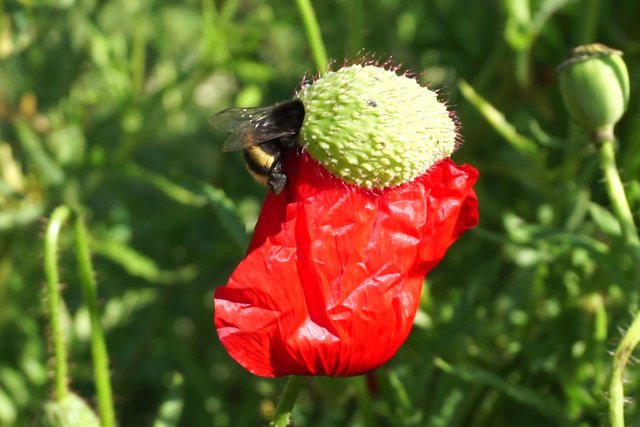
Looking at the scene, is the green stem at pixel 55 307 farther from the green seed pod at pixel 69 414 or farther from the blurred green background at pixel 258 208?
the blurred green background at pixel 258 208

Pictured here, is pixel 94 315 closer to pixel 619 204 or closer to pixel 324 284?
pixel 324 284

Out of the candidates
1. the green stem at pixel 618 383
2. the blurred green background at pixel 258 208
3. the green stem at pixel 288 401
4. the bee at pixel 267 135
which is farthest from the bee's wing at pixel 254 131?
the blurred green background at pixel 258 208

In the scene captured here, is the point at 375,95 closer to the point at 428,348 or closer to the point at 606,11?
the point at 428,348

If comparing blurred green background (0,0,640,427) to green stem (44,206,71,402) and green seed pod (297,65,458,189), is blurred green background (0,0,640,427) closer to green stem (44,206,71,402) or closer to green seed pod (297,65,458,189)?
green stem (44,206,71,402)

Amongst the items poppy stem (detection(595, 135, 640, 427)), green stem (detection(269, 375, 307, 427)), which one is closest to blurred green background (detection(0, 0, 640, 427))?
poppy stem (detection(595, 135, 640, 427))

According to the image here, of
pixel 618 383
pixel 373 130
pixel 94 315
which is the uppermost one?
pixel 373 130

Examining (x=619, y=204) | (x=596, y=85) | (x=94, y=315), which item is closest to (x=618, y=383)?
(x=619, y=204)

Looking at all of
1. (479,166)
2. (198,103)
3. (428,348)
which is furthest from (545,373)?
(198,103)
